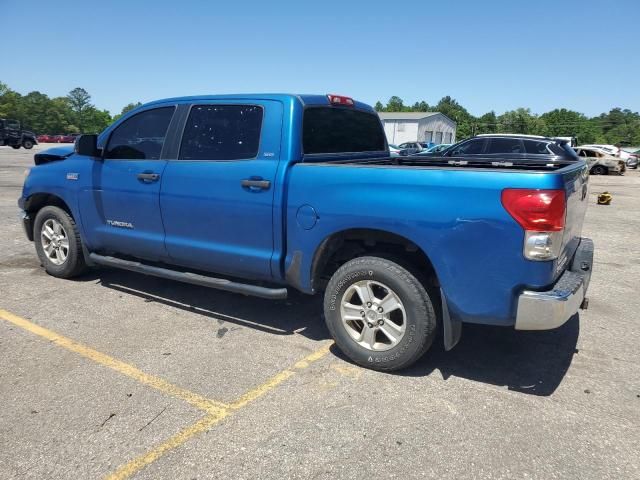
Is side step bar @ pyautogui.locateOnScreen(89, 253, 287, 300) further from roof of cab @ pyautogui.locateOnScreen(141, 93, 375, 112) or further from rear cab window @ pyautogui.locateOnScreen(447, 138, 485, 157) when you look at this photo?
rear cab window @ pyautogui.locateOnScreen(447, 138, 485, 157)

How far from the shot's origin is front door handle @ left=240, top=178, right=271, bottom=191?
3.76 meters

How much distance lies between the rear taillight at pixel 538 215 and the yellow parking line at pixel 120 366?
6.80ft

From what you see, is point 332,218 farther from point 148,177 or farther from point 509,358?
point 148,177

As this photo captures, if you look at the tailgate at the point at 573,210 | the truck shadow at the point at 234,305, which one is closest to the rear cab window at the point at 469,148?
the truck shadow at the point at 234,305

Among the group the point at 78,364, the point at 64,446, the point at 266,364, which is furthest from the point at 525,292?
the point at 78,364

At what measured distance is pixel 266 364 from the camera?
360cm

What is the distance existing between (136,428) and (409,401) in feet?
5.37

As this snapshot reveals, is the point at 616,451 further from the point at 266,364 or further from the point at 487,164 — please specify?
the point at 487,164

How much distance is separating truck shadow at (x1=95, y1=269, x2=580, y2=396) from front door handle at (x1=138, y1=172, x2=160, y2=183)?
124 cm

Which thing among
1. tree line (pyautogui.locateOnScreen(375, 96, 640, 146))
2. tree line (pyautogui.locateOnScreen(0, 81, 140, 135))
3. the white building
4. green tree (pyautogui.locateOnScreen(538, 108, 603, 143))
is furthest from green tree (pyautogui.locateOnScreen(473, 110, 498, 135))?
tree line (pyautogui.locateOnScreen(0, 81, 140, 135))

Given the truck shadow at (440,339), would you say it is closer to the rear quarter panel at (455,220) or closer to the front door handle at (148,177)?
the rear quarter panel at (455,220)

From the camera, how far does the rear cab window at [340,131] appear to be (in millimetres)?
4062

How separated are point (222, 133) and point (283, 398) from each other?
226cm

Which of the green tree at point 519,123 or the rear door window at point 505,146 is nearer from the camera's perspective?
the rear door window at point 505,146
